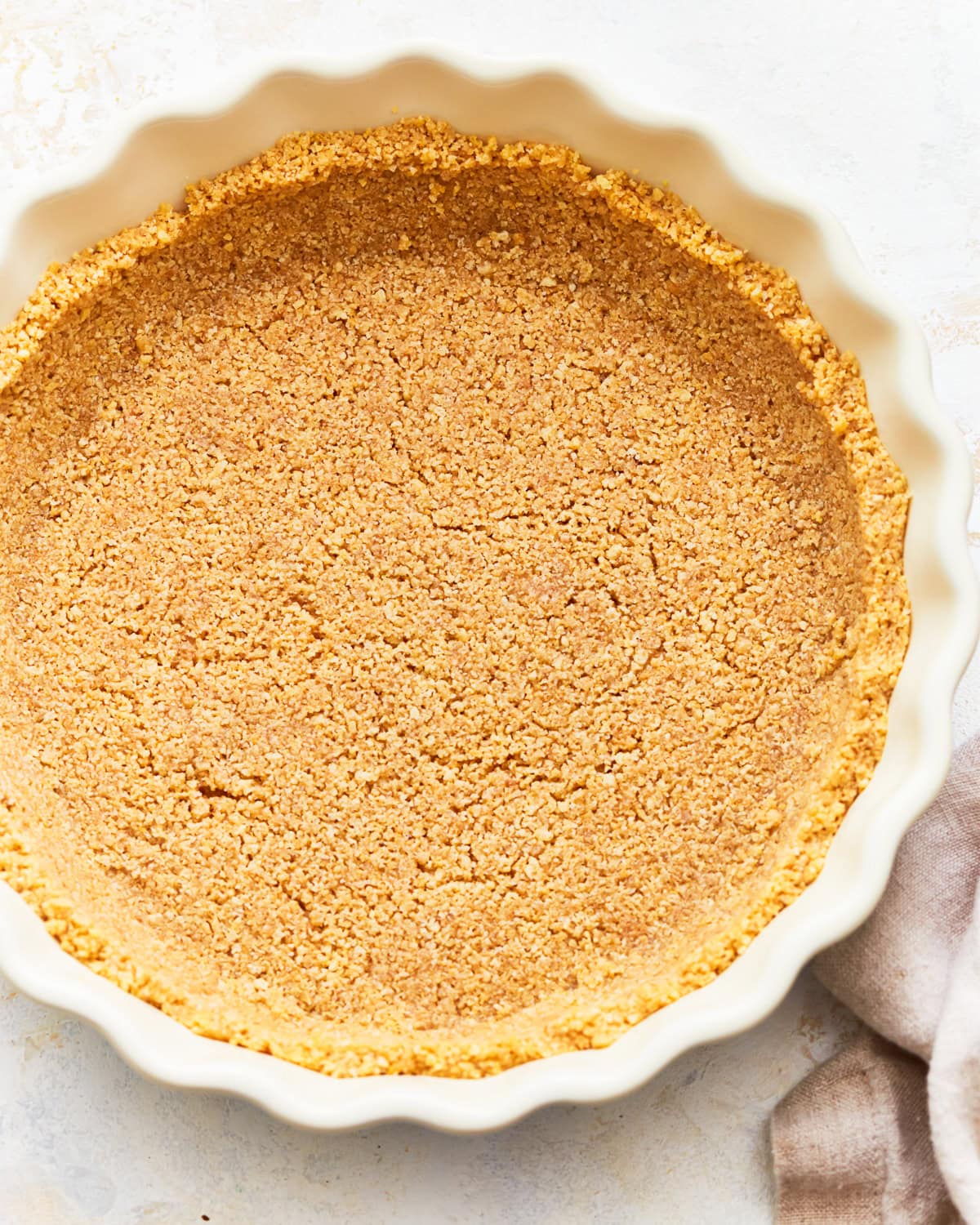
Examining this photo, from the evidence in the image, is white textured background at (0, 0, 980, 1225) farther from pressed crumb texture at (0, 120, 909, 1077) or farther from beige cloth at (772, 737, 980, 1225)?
pressed crumb texture at (0, 120, 909, 1077)

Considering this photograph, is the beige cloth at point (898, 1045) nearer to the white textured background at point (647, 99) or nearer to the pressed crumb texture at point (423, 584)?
the white textured background at point (647, 99)

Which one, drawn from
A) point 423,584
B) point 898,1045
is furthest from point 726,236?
point 898,1045

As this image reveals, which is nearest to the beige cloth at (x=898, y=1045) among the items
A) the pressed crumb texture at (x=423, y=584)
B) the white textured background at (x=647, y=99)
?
the white textured background at (x=647, y=99)

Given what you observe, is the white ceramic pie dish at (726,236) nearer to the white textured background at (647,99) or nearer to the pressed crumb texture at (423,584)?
the pressed crumb texture at (423,584)

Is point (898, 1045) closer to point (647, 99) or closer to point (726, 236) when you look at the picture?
point (726, 236)

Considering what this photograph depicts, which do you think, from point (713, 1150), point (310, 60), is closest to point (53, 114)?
point (310, 60)

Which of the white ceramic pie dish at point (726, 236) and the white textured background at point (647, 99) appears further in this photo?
the white textured background at point (647, 99)

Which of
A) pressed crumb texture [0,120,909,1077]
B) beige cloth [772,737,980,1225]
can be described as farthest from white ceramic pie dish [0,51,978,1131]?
beige cloth [772,737,980,1225]
